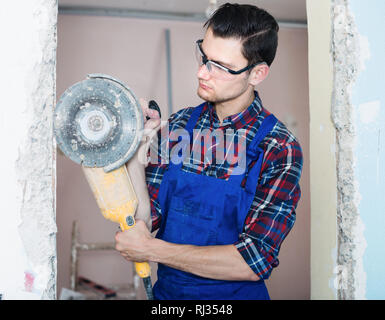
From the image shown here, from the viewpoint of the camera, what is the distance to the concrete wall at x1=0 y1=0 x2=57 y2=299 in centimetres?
109

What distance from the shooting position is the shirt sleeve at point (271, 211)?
1.23 metres

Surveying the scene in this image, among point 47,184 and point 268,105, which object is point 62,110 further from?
point 268,105

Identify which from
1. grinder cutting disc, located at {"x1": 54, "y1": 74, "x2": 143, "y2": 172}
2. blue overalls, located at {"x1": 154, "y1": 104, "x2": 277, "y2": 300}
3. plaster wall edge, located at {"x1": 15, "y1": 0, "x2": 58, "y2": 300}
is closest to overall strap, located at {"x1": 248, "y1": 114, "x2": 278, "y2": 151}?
blue overalls, located at {"x1": 154, "y1": 104, "x2": 277, "y2": 300}

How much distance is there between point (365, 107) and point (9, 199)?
1.15 m

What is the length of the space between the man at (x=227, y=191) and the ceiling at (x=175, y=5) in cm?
175

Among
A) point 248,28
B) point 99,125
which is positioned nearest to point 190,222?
point 99,125

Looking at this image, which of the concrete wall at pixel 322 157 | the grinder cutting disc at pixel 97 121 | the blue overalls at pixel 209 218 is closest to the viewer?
the grinder cutting disc at pixel 97 121

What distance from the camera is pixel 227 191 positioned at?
1.34 m

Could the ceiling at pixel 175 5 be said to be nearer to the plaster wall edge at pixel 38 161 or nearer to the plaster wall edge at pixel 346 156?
the plaster wall edge at pixel 346 156

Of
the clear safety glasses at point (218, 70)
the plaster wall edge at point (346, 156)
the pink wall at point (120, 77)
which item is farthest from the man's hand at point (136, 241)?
the pink wall at point (120, 77)

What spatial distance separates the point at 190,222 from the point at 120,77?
7.70ft

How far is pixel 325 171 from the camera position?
150 centimetres

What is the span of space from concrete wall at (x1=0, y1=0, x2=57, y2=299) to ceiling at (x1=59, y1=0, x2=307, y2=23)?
217 cm
